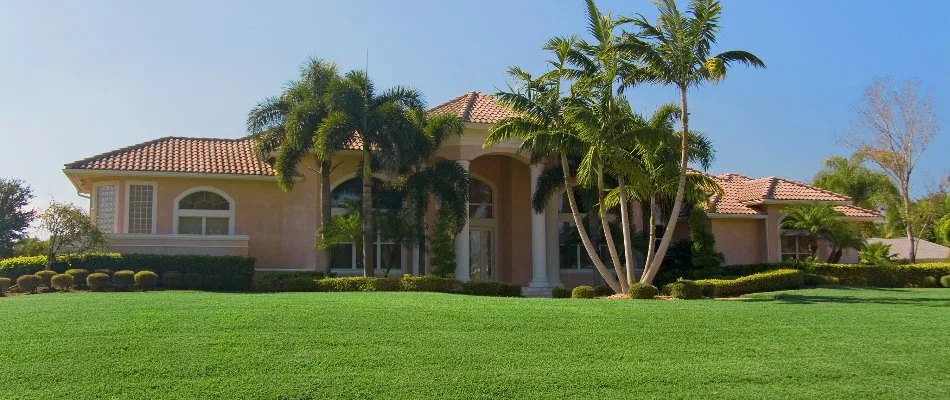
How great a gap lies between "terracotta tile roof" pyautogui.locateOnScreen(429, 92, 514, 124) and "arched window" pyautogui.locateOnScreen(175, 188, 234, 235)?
25.4 feet

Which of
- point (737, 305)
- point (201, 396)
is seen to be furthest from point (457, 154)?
point (201, 396)

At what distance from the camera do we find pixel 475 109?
28000 mm

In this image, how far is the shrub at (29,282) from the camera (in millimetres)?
21797

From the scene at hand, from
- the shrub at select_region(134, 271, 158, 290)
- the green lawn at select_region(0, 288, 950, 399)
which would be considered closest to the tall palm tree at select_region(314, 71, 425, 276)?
the shrub at select_region(134, 271, 158, 290)

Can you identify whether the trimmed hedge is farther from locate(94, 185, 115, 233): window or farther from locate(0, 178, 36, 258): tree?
locate(0, 178, 36, 258): tree

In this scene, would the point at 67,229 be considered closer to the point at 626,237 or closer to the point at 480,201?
the point at 480,201

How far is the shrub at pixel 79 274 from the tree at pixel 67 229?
78 cm

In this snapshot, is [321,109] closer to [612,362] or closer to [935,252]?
[612,362]

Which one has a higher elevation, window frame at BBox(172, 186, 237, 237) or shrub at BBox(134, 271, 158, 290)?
window frame at BBox(172, 186, 237, 237)

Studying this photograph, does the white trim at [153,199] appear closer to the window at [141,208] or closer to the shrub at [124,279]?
Result: the window at [141,208]

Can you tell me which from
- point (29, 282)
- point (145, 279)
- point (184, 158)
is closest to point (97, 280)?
point (145, 279)

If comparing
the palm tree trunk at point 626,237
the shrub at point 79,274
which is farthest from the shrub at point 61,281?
the palm tree trunk at point 626,237

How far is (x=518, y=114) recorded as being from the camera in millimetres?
22703

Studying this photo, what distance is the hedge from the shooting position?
75.8 ft
